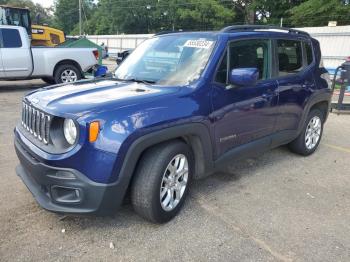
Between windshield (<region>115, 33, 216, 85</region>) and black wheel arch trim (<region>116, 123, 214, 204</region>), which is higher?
windshield (<region>115, 33, 216, 85</region>)

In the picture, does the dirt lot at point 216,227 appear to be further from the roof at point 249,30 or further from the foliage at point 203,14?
the foliage at point 203,14

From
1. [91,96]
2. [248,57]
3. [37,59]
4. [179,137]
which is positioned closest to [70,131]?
[91,96]

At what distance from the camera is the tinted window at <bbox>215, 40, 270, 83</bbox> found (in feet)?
13.1

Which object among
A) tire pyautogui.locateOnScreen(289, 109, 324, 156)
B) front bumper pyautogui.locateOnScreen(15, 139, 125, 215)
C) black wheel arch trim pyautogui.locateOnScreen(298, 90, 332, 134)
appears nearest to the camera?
front bumper pyautogui.locateOnScreen(15, 139, 125, 215)

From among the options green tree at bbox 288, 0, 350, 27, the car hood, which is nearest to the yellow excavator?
the car hood

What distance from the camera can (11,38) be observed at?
1065 centimetres

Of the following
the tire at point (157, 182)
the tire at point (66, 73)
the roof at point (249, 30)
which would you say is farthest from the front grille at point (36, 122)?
the tire at point (66, 73)

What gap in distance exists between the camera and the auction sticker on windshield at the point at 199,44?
13.3 feet

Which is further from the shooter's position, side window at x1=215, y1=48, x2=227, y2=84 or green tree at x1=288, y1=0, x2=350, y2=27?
green tree at x1=288, y1=0, x2=350, y2=27

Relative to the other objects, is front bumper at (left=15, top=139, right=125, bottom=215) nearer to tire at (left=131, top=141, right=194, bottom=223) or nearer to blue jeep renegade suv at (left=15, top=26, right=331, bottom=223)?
blue jeep renegade suv at (left=15, top=26, right=331, bottom=223)

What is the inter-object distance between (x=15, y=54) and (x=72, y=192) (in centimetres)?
882

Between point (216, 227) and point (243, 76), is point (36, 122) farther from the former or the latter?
point (243, 76)

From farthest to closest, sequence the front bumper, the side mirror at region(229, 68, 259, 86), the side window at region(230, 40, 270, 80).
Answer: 1. the side window at region(230, 40, 270, 80)
2. the side mirror at region(229, 68, 259, 86)
3. the front bumper

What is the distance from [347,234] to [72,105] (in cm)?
275
